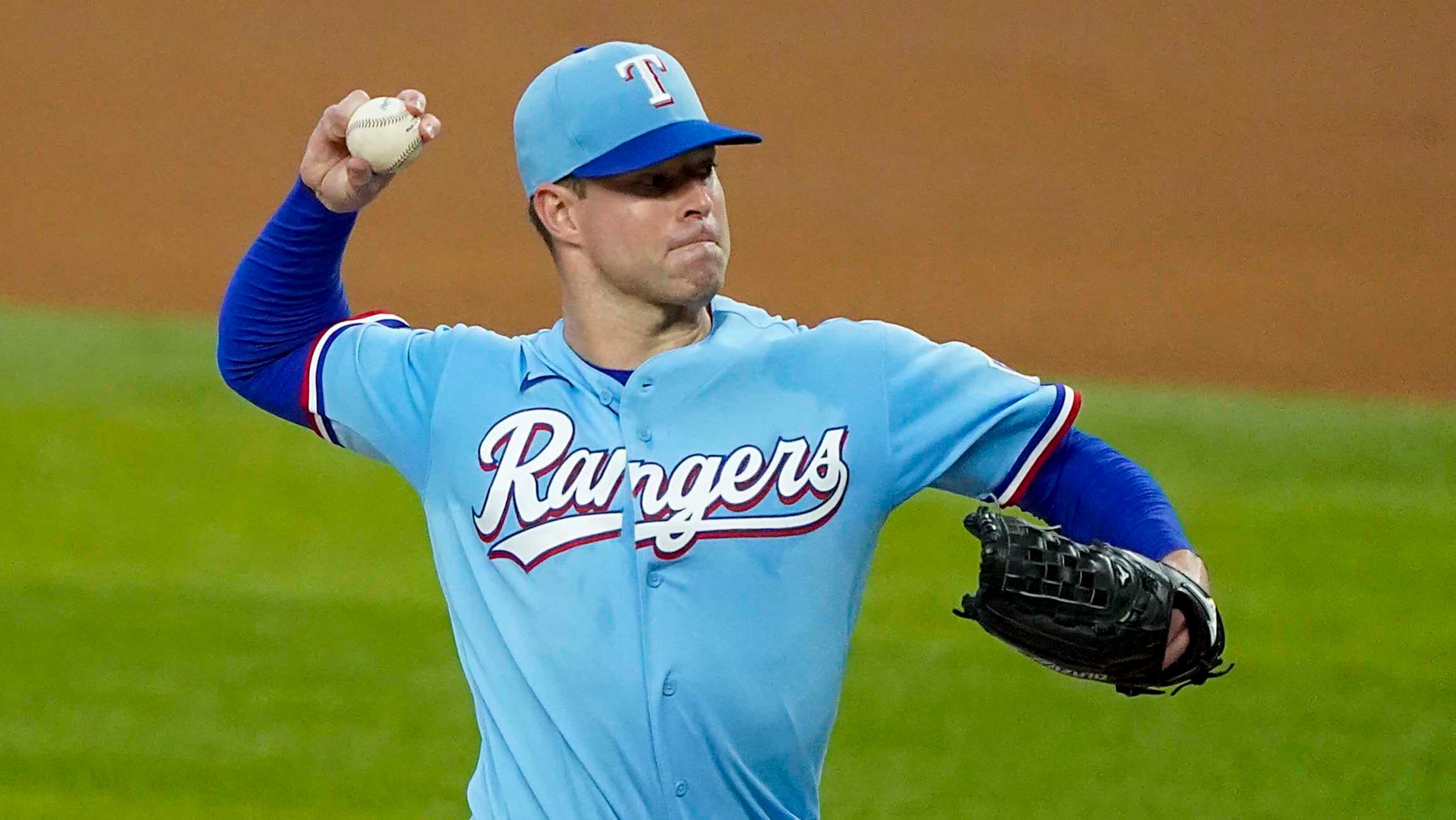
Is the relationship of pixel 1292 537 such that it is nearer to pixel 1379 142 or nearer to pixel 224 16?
pixel 1379 142

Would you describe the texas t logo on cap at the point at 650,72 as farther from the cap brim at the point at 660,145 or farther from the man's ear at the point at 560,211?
the man's ear at the point at 560,211

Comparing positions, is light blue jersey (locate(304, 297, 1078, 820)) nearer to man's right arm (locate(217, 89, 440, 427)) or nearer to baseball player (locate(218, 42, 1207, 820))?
baseball player (locate(218, 42, 1207, 820))

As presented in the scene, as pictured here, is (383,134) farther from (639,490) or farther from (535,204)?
(639,490)

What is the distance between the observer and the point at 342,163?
2.93 meters

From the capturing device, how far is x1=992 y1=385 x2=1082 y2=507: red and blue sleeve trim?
8.77ft

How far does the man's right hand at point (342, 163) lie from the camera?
2.90m

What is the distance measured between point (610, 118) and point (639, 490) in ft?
1.76

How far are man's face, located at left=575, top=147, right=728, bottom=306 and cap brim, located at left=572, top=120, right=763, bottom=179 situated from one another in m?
0.02

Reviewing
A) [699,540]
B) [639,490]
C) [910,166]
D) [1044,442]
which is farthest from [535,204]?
[910,166]

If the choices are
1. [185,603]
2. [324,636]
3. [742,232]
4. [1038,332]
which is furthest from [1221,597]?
[742,232]

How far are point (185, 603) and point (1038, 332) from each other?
620cm

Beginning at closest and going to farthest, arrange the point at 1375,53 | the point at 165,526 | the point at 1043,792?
the point at 1043,792 < the point at 165,526 < the point at 1375,53

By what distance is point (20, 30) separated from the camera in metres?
15.7

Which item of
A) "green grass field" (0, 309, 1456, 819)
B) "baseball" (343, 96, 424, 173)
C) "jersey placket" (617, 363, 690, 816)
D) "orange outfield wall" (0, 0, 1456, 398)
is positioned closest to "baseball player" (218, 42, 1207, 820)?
"jersey placket" (617, 363, 690, 816)
